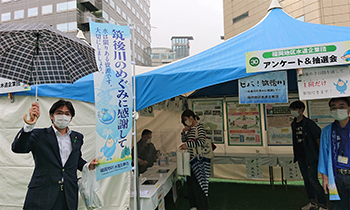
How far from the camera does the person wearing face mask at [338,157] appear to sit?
2.25 meters

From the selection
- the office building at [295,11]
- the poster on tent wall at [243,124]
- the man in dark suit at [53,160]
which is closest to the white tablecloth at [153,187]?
the man in dark suit at [53,160]

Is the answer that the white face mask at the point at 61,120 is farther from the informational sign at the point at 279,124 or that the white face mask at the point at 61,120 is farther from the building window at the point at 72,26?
the building window at the point at 72,26

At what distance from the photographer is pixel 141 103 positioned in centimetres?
263

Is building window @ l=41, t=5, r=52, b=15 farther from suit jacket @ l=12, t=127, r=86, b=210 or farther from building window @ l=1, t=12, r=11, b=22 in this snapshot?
suit jacket @ l=12, t=127, r=86, b=210

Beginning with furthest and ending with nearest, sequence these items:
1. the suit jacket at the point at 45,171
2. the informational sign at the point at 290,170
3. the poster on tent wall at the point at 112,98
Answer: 1. the informational sign at the point at 290,170
2. the poster on tent wall at the point at 112,98
3. the suit jacket at the point at 45,171

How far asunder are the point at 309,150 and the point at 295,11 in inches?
535

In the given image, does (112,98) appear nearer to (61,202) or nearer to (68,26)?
(61,202)

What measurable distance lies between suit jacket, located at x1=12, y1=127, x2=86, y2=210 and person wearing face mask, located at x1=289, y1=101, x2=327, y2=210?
3.22m

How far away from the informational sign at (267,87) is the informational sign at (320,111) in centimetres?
263

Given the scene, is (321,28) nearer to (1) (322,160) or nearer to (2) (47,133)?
(1) (322,160)

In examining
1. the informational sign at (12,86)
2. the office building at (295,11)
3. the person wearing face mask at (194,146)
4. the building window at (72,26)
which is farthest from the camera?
the building window at (72,26)

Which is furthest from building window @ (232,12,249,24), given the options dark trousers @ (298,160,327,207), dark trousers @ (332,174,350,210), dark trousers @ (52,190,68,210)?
dark trousers @ (52,190,68,210)

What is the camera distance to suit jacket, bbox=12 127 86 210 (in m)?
1.71

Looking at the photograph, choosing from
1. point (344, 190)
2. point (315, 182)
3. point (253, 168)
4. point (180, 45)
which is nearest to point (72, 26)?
point (253, 168)
